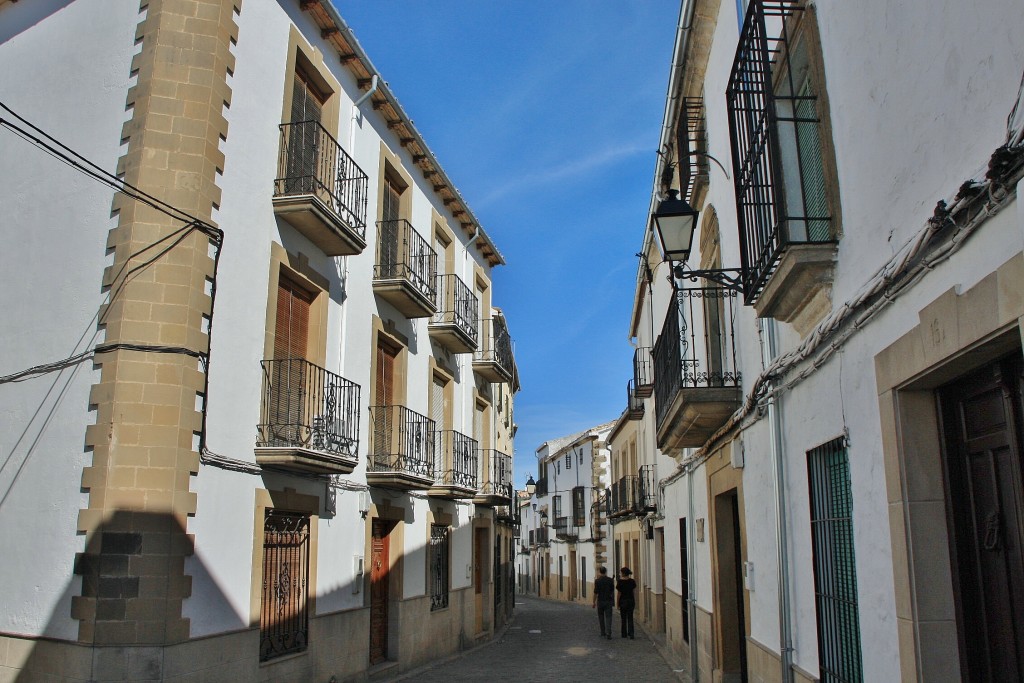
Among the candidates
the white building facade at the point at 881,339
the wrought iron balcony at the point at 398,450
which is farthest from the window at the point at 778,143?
the wrought iron balcony at the point at 398,450

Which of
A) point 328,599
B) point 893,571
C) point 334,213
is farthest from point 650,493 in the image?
point 893,571

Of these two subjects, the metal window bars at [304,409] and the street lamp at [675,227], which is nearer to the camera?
the street lamp at [675,227]

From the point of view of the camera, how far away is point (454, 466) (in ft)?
50.2

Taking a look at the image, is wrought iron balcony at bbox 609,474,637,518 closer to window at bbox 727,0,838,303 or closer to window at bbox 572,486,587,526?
window at bbox 572,486,587,526

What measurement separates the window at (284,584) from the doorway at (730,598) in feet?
15.8

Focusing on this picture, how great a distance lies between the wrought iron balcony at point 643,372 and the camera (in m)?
18.6

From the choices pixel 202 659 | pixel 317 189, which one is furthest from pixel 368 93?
pixel 202 659

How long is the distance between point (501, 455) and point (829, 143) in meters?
15.5

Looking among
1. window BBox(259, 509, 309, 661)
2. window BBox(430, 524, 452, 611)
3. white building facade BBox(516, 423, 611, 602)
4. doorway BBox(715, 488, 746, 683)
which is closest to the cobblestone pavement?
window BBox(430, 524, 452, 611)

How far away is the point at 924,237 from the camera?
3.49 meters

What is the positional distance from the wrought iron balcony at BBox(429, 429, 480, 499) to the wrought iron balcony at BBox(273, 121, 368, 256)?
17.2 feet

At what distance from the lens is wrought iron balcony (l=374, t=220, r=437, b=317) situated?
12.3 m

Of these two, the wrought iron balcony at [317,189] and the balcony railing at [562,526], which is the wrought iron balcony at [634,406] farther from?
the balcony railing at [562,526]

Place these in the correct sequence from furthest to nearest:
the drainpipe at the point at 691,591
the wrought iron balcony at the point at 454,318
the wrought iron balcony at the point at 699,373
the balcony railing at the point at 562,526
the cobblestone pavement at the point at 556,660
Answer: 1. the balcony railing at the point at 562,526
2. the wrought iron balcony at the point at 454,318
3. the cobblestone pavement at the point at 556,660
4. the drainpipe at the point at 691,591
5. the wrought iron balcony at the point at 699,373
